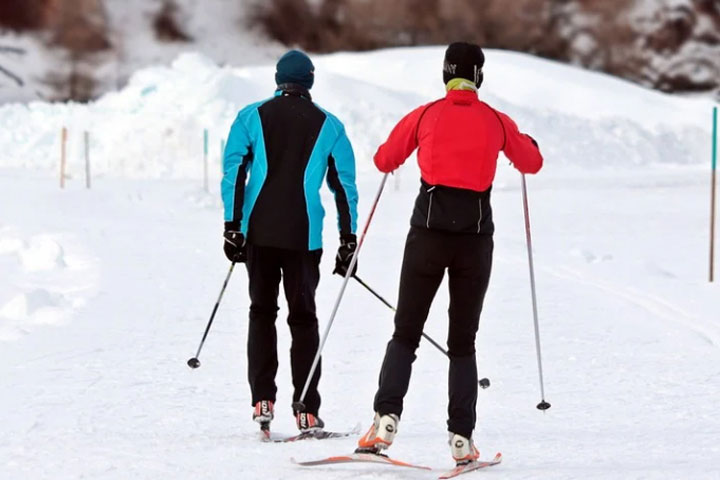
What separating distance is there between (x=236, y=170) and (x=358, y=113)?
34805 millimetres

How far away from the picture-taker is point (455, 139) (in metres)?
4.25

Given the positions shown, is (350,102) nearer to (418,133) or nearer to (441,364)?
(441,364)

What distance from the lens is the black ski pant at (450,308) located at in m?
4.32

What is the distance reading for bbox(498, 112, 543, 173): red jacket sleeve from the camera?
4.36m

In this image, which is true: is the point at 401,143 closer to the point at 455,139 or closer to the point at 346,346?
the point at 455,139

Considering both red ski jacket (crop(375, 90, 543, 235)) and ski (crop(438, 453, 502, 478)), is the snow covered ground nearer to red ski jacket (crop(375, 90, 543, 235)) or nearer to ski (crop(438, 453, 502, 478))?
ski (crop(438, 453, 502, 478))

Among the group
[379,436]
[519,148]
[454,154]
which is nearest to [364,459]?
[379,436]

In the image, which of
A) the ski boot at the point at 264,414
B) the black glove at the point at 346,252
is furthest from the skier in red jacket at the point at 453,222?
the ski boot at the point at 264,414

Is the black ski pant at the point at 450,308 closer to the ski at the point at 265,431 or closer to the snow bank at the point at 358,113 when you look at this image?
the ski at the point at 265,431

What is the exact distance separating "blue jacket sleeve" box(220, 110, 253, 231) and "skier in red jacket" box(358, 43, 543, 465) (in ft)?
2.39

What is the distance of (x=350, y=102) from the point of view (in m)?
40.4

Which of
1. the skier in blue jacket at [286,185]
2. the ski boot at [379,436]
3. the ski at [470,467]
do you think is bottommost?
the ski at [470,467]

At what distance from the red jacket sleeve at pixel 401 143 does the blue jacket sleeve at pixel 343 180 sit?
0.57 m

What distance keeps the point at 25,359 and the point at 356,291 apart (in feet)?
14.0
